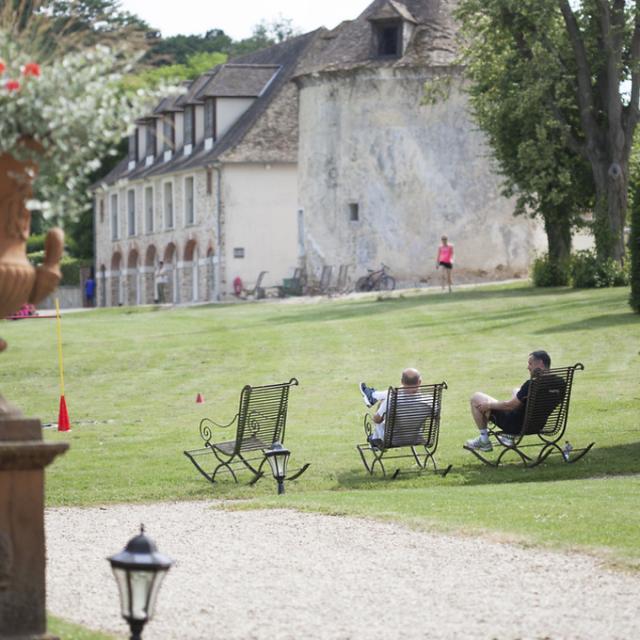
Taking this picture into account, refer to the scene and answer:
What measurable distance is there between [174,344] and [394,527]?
20403mm

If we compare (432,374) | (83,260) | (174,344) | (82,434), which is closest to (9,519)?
(82,434)

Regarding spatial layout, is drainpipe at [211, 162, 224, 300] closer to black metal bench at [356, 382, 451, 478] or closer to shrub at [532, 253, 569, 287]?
shrub at [532, 253, 569, 287]

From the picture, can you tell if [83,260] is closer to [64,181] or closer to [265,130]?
[265,130]

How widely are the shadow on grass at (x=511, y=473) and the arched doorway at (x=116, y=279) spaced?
62.4 m

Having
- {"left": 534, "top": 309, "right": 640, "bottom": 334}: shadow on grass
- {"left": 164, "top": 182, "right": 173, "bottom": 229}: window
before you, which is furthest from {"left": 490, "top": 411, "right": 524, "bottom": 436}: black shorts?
{"left": 164, "top": 182, "right": 173, "bottom": 229}: window

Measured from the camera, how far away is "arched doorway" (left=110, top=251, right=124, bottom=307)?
79.4m

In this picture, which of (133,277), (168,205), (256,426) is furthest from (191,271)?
(256,426)

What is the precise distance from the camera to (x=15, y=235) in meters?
8.36

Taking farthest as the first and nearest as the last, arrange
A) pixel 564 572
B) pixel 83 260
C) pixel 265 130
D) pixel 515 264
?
pixel 83 260
pixel 265 130
pixel 515 264
pixel 564 572

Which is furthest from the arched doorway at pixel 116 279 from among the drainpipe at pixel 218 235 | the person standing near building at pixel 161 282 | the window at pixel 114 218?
the drainpipe at pixel 218 235

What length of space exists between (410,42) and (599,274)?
19345 millimetres

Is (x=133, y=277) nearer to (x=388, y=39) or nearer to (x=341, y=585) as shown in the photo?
(x=388, y=39)

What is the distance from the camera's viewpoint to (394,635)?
9.16 meters

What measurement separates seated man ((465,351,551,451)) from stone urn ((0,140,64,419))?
31.6 ft
